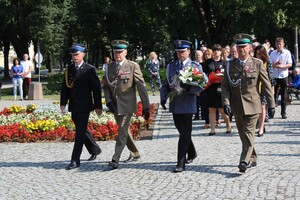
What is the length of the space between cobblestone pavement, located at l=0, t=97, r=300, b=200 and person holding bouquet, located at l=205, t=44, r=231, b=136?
0.44 m

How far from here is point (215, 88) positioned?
483 inches

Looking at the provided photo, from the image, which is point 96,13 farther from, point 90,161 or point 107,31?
point 90,161

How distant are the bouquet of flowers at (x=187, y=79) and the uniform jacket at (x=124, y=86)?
49 centimetres

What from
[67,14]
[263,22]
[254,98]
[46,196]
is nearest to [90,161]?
[46,196]

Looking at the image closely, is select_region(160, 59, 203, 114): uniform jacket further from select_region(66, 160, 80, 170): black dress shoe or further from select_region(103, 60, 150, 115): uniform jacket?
select_region(66, 160, 80, 170): black dress shoe

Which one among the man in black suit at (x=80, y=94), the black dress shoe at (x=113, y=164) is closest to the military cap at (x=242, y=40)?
the man in black suit at (x=80, y=94)

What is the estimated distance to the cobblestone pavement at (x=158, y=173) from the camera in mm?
7168

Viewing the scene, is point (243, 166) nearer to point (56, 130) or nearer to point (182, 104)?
point (182, 104)

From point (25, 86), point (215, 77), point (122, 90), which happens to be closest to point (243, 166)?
point (122, 90)

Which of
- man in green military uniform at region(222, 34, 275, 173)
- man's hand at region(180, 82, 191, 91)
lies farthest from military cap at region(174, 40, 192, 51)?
man in green military uniform at region(222, 34, 275, 173)

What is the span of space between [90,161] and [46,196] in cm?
233

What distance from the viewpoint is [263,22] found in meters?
39.3

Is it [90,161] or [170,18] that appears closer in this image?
[90,161]

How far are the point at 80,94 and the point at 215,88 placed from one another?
4157 mm
